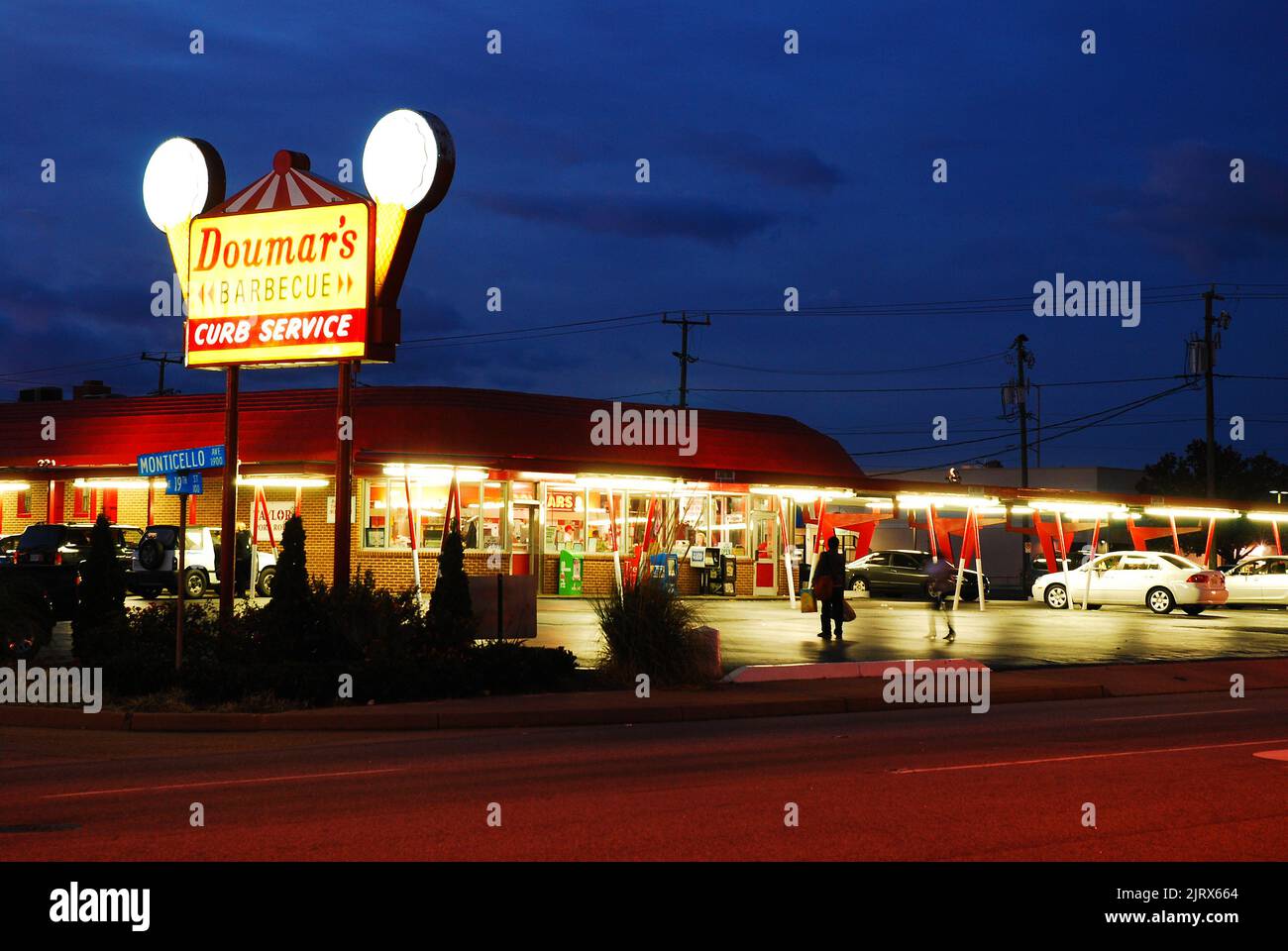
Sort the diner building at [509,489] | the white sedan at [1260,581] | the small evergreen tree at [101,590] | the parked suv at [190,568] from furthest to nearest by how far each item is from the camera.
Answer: the white sedan at [1260,581]
the diner building at [509,489]
the parked suv at [190,568]
the small evergreen tree at [101,590]

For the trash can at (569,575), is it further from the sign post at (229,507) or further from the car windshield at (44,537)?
the sign post at (229,507)

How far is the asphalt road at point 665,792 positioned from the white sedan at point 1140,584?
22.1 metres

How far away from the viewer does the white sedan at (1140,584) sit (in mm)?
35469

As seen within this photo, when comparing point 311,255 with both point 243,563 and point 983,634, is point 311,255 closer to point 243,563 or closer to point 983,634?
point 983,634

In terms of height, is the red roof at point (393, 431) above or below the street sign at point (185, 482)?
above

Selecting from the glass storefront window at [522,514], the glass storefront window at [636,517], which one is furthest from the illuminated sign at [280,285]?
the glass storefront window at [636,517]

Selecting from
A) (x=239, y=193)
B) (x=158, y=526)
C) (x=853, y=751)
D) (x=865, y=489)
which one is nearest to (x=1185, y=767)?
(x=853, y=751)

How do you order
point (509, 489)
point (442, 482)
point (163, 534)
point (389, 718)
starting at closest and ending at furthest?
1. point (389, 718)
2. point (163, 534)
3. point (442, 482)
4. point (509, 489)

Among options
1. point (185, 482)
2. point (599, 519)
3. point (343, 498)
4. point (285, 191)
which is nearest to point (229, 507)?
point (343, 498)

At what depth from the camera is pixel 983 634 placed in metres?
27.0

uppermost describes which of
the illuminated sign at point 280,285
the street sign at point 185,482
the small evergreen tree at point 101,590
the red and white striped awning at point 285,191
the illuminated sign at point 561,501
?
the red and white striped awning at point 285,191

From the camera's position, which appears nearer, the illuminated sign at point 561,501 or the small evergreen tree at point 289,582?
the small evergreen tree at point 289,582

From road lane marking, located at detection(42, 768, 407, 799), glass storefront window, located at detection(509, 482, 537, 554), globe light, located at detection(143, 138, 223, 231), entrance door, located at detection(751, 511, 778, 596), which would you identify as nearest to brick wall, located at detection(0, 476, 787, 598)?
entrance door, located at detection(751, 511, 778, 596)

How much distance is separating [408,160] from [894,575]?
29.1m
